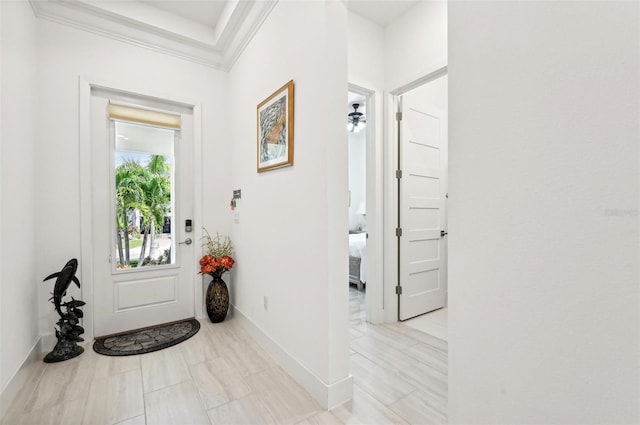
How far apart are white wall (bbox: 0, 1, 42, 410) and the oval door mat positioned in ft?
1.58

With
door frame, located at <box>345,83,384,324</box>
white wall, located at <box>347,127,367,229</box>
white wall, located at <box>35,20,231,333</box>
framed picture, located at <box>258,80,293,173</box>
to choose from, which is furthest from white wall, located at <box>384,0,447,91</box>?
white wall, located at <box>347,127,367,229</box>

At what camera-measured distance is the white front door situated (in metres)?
2.70

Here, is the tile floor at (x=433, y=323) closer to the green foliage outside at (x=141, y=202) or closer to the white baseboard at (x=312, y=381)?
the white baseboard at (x=312, y=381)

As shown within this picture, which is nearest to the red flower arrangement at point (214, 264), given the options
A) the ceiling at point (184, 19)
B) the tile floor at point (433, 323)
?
the tile floor at point (433, 323)

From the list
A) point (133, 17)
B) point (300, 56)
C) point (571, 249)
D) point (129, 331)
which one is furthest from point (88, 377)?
point (133, 17)

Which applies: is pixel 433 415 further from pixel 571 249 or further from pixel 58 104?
pixel 58 104

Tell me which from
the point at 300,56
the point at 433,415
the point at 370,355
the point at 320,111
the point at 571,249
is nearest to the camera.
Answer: the point at 571,249

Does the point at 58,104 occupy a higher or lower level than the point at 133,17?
lower

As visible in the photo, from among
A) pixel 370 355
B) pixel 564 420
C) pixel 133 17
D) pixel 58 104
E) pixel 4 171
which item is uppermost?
pixel 133 17

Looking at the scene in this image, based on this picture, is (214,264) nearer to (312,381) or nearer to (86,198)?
(86,198)

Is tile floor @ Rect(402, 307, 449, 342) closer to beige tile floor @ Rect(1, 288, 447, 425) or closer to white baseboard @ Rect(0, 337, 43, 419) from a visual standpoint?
beige tile floor @ Rect(1, 288, 447, 425)

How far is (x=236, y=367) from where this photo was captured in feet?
7.03

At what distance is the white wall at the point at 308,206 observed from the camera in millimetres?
1727

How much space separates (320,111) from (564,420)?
1.64 m
